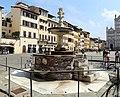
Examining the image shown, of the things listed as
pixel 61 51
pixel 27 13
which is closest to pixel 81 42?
pixel 27 13

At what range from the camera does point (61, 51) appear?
44.2 ft

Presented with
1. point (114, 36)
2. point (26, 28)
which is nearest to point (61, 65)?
point (26, 28)

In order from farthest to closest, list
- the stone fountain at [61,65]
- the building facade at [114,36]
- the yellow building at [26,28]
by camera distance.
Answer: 1. the building facade at [114,36]
2. the yellow building at [26,28]
3. the stone fountain at [61,65]

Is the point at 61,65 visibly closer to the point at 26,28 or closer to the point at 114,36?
the point at 26,28

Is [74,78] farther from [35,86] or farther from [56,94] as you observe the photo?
[56,94]

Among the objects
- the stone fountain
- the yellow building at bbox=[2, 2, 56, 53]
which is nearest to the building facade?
the yellow building at bbox=[2, 2, 56, 53]

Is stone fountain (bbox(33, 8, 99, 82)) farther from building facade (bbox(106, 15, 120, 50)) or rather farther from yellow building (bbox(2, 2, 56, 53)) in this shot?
building facade (bbox(106, 15, 120, 50))

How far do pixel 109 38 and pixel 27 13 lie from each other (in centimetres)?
9259

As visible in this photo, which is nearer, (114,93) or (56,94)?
(114,93)

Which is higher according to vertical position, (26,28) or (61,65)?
(26,28)

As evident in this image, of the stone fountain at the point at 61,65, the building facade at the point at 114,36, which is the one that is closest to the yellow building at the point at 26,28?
the stone fountain at the point at 61,65

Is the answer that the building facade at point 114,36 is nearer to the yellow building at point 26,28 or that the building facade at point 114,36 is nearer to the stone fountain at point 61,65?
the yellow building at point 26,28

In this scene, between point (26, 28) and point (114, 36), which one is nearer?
point (26, 28)

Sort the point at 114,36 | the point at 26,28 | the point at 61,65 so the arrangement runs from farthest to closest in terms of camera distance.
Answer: the point at 114,36
the point at 26,28
the point at 61,65
